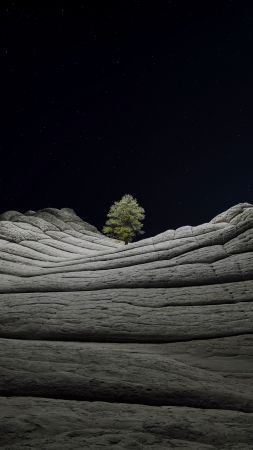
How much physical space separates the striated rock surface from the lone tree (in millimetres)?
16386

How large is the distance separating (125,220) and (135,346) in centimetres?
2372

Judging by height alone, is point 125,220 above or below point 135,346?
above

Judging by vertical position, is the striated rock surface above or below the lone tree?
below

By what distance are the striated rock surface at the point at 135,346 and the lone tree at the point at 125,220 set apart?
1639cm

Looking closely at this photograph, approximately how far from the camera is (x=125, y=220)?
29.7 m

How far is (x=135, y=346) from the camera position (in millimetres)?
6086

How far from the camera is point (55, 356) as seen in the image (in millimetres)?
5008

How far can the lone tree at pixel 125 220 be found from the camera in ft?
96.0

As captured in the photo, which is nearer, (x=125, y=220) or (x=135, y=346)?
(x=135, y=346)

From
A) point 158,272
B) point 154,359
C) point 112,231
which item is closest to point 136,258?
point 158,272

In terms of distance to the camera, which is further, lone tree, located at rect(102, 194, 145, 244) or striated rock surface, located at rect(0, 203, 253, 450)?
lone tree, located at rect(102, 194, 145, 244)

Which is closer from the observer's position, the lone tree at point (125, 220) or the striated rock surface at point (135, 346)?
the striated rock surface at point (135, 346)

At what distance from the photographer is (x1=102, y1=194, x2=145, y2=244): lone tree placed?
29.2m

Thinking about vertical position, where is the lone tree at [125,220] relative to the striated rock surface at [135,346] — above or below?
above
